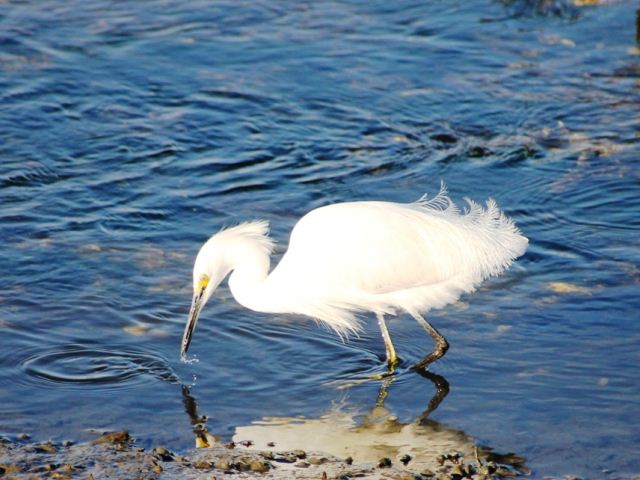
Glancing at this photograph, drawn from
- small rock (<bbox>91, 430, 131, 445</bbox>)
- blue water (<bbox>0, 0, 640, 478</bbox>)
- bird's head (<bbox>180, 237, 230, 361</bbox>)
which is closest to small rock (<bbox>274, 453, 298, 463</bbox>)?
blue water (<bbox>0, 0, 640, 478</bbox>)

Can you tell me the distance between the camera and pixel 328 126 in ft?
36.2

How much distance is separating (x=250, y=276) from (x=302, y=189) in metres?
2.87

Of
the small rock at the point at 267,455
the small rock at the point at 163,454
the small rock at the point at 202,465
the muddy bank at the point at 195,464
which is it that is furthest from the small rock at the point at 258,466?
the small rock at the point at 163,454

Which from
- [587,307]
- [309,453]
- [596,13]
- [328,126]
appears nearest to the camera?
[309,453]

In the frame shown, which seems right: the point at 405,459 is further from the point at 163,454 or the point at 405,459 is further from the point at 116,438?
the point at 116,438

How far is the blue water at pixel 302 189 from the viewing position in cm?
652

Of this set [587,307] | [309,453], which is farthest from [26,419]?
[587,307]

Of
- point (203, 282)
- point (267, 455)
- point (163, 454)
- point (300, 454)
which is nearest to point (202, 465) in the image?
point (163, 454)

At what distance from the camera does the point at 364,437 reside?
6191 millimetres

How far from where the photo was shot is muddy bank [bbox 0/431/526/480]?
5430mm

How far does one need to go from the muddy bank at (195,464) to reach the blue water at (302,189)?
26 cm

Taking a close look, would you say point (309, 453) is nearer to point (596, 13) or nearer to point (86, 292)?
point (86, 292)

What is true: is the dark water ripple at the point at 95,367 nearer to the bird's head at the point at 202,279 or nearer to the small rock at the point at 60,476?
the bird's head at the point at 202,279

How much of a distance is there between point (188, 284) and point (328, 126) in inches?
137
